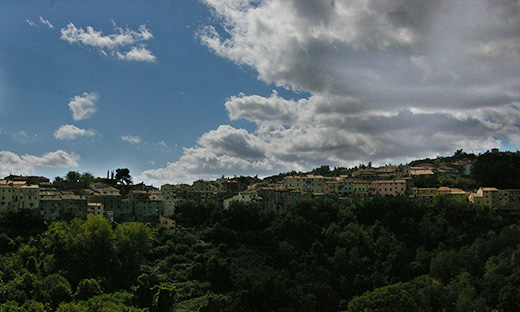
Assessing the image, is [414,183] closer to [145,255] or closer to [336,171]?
[336,171]

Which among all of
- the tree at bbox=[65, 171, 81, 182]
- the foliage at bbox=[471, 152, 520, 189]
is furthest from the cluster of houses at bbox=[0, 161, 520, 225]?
the tree at bbox=[65, 171, 81, 182]

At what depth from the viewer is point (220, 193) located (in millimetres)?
76000

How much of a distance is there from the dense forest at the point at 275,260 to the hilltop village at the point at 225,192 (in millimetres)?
3540

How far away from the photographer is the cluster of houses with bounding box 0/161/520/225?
5672 centimetres

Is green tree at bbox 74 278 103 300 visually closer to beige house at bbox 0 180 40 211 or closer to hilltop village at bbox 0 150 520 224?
hilltop village at bbox 0 150 520 224

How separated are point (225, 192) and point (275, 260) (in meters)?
22.2

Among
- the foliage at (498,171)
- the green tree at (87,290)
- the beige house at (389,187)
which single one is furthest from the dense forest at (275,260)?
the foliage at (498,171)

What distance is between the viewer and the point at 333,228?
2490 inches

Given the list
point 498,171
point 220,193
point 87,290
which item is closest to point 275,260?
point 220,193

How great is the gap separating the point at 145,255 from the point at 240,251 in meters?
11.8

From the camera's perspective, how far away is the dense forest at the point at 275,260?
140ft

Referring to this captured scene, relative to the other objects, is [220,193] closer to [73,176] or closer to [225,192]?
[225,192]

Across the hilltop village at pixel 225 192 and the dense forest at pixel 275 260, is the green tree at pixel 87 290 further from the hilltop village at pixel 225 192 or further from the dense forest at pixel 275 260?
the hilltop village at pixel 225 192

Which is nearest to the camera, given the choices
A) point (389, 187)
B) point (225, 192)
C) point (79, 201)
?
point (79, 201)
